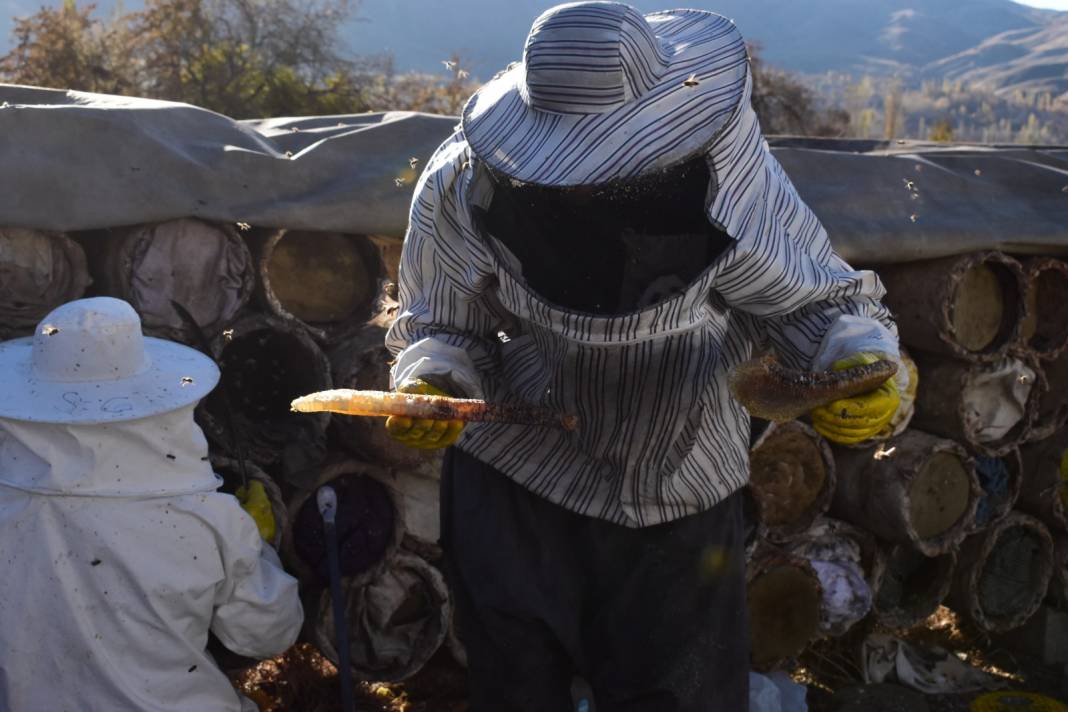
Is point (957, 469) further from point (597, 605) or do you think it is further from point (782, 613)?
point (597, 605)

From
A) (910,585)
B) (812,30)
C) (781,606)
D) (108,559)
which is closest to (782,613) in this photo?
(781,606)

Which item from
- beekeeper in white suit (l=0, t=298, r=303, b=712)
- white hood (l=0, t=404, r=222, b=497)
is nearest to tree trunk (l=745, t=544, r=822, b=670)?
beekeeper in white suit (l=0, t=298, r=303, b=712)

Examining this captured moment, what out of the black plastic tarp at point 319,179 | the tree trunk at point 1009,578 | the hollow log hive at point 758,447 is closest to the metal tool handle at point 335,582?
the hollow log hive at point 758,447

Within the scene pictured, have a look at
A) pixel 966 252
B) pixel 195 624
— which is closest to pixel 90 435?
pixel 195 624

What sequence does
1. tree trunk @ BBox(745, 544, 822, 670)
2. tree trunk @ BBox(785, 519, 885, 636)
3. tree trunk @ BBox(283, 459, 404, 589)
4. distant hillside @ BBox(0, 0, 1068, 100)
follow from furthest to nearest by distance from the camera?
distant hillside @ BBox(0, 0, 1068, 100)
tree trunk @ BBox(785, 519, 885, 636)
tree trunk @ BBox(745, 544, 822, 670)
tree trunk @ BBox(283, 459, 404, 589)

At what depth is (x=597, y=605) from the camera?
1985 mm

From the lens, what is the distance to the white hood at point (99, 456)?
7.14ft

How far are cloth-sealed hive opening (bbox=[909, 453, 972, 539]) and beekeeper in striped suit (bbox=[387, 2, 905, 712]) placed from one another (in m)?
1.75

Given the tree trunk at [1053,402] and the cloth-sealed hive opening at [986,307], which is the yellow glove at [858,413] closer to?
the cloth-sealed hive opening at [986,307]

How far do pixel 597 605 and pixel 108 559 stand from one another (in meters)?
1.11

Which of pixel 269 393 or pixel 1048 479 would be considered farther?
pixel 1048 479

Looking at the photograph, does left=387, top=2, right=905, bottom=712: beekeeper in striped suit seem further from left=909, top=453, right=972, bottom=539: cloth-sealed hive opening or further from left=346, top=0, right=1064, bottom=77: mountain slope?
left=346, top=0, right=1064, bottom=77: mountain slope

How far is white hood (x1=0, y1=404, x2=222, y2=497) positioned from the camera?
2178 mm

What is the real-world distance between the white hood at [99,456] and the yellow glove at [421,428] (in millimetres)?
718
